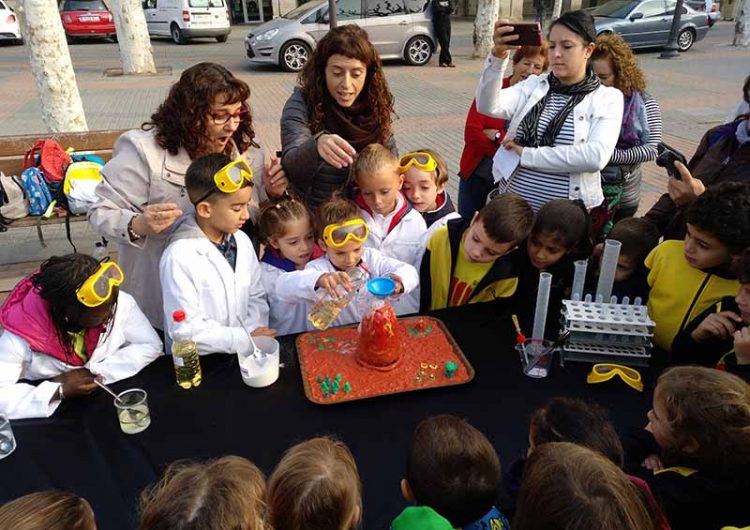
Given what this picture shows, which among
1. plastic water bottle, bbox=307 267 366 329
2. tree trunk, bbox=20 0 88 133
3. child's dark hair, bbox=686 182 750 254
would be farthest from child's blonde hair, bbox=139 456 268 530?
tree trunk, bbox=20 0 88 133

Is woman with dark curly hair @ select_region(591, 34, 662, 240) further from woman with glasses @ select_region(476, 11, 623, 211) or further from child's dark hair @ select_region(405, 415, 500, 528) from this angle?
child's dark hair @ select_region(405, 415, 500, 528)

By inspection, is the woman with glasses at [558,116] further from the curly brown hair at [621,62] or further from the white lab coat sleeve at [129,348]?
the white lab coat sleeve at [129,348]

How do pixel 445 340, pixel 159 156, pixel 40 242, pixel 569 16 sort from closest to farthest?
pixel 445 340 → pixel 159 156 → pixel 569 16 → pixel 40 242

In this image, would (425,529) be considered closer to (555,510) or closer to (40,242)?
(555,510)

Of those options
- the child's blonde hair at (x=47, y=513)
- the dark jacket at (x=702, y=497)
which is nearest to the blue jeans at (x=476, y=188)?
the dark jacket at (x=702, y=497)

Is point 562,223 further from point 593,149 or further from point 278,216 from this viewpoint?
point 278,216

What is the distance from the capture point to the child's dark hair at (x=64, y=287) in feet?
6.20

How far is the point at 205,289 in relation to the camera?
227 cm

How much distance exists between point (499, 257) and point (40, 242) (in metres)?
4.50

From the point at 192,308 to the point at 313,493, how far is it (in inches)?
48.6

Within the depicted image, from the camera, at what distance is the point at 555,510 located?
109 cm

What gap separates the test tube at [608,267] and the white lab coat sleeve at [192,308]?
151 centimetres

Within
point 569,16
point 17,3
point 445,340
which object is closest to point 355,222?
point 445,340

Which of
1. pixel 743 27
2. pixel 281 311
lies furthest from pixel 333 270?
pixel 743 27
